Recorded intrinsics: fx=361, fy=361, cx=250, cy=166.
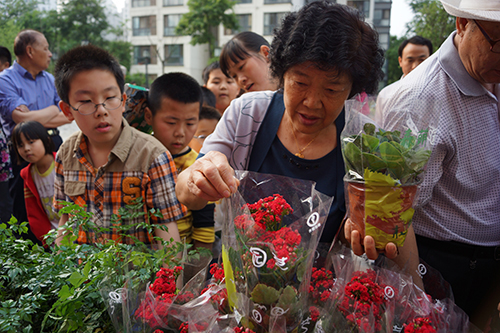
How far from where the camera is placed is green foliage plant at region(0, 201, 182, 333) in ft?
3.26

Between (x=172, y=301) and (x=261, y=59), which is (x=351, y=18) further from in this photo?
(x=261, y=59)

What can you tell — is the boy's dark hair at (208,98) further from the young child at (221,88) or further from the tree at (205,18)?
the tree at (205,18)

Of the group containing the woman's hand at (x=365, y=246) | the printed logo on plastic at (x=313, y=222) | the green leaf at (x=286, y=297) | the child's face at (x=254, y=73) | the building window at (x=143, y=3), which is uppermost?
the building window at (x=143, y=3)

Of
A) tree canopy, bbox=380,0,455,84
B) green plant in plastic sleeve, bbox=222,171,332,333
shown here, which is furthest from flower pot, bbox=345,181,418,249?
tree canopy, bbox=380,0,455,84

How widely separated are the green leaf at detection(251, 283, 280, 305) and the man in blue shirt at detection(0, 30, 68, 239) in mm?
3746

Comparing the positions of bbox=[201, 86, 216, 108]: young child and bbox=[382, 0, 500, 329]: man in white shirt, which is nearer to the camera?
bbox=[382, 0, 500, 329]: man in white shirt

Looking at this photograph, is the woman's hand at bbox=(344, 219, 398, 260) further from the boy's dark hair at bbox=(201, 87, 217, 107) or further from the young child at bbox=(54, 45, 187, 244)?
the boy's dark hair at bbox=(201, 87, 217, 107)

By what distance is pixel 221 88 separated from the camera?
14.0 ft

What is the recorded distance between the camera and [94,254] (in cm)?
116

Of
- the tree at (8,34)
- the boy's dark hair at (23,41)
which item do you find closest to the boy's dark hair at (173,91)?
the boy's dark hair at (23,41)

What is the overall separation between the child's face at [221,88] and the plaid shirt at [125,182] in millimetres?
2270

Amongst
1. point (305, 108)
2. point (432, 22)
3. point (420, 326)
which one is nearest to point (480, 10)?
point (305, 108)

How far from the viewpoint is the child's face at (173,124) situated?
8.30 feet

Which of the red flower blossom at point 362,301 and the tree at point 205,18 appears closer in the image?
the red flower blossom at point 362,301
